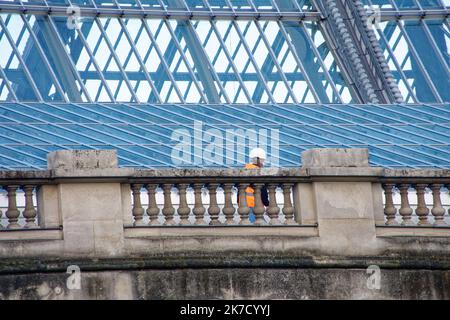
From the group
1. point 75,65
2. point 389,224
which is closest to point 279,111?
point 75,65

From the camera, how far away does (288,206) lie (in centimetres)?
1895

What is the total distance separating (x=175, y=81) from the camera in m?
32.2

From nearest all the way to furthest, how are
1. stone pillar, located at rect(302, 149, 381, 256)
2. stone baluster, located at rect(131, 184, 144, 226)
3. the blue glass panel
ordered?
stone baluster, located at rect(131, 184, 144, 226) < stone pillar, located at rect(302, 149, 381, 256) < the blue glass panel

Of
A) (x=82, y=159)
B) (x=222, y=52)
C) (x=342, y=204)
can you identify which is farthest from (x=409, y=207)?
(x=222, y=52)

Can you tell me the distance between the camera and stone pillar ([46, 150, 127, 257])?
59.0ft

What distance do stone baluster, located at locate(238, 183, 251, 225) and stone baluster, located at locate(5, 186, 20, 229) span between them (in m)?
2.68

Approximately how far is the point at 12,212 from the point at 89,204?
889 mm

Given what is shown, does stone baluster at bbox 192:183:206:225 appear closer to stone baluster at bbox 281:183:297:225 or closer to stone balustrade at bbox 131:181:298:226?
stone balustrade at bbox 131:181:298:226

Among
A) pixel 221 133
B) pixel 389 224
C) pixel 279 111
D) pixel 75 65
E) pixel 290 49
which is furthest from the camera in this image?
pixel 290 49

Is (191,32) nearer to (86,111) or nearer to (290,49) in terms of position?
(290,49)

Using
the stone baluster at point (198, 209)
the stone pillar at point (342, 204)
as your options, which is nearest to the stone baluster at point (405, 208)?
the stone pillar at point (342, 204)

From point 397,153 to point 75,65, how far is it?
296 inches

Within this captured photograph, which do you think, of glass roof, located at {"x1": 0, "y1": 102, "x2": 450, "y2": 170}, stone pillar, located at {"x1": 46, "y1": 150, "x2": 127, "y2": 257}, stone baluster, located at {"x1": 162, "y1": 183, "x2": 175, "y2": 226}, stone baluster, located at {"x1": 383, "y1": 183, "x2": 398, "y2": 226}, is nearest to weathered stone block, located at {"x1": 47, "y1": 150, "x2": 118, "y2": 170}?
stone pillar, located at {"x1": 46, "y1": 150, "x2": 127, "y2": 257}

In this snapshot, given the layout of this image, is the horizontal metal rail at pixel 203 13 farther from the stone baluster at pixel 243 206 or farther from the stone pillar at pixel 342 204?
the stone pillar at pixel 342 204
